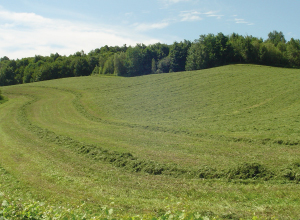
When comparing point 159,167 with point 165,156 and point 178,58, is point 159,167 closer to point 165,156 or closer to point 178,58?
point 165,156

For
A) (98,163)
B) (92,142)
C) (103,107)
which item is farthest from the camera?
(103,107)

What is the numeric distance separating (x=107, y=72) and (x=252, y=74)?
59234mm

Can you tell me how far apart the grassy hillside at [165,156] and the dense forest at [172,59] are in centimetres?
3808

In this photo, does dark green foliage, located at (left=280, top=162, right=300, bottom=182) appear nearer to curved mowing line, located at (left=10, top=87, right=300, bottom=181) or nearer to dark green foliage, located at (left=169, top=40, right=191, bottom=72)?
curved mowing line, located at (left=10, top=87, right=300, bottom=181)

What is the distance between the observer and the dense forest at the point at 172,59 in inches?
2685

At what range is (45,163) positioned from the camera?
12953 mm

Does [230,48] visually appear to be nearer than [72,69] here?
Yes

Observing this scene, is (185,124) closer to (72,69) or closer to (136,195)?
(136,195)

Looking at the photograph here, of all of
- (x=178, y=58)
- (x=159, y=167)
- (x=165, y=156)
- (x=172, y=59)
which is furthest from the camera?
(x=172, y=59)

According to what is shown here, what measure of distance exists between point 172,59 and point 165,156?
79.7 m

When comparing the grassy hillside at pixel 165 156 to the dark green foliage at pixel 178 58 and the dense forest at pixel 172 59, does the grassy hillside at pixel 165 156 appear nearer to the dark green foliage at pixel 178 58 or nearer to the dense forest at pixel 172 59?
the dense forest at pixel 172 59

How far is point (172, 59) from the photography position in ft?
295

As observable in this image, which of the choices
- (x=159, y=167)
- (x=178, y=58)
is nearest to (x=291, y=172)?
(x=159, y=167)

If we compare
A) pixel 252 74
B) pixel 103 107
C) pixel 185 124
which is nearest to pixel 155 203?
pixel 185 124
